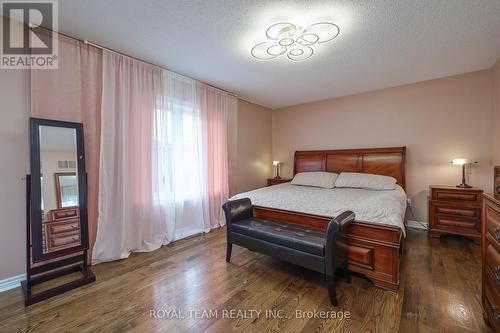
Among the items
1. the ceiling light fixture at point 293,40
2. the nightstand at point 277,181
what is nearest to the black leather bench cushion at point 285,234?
the ceiling light fixture at point 293,40

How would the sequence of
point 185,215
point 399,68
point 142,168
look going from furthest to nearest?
point 185,215, point 399,68, point 142,168

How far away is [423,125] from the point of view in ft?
11.8

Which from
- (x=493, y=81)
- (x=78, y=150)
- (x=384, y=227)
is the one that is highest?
(x=493, y=81)

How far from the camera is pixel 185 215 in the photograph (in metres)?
3.40

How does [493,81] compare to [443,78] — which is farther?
[443,78]

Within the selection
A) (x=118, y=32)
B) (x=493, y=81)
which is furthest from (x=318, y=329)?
(x=493, y=81)

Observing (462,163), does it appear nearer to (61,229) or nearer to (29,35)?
(61,229)

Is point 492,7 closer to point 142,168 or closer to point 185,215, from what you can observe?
point 142,168

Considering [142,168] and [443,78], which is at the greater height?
[443,78]

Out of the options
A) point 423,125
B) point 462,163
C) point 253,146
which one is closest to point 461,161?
point 462,163

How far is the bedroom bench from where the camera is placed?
1.73 metres

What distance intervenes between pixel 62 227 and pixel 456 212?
4917mm

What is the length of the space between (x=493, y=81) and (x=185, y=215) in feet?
16.5

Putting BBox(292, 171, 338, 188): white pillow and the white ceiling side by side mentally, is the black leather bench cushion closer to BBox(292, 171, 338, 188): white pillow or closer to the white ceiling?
BBox(292, 171, 338, 188): white pillow
